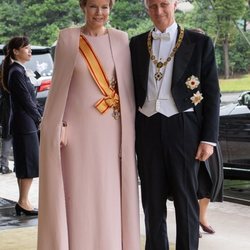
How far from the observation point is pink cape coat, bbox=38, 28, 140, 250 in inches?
137

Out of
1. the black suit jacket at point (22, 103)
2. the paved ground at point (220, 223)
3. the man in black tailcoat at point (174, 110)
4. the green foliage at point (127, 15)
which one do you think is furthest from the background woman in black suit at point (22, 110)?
the green foliage at point (127, 15)

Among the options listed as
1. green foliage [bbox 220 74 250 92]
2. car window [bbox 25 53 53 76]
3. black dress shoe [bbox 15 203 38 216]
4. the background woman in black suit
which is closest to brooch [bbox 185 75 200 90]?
the background woman in black suit

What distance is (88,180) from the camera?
3.53 meters

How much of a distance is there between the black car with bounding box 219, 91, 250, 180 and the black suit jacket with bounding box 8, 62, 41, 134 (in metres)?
2.22

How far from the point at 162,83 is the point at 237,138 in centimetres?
344

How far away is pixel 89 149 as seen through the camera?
351 centimetres

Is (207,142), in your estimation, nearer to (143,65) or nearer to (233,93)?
(143,65)

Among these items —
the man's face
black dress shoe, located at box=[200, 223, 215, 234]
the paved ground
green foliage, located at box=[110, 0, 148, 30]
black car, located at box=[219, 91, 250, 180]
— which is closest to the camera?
the man's face

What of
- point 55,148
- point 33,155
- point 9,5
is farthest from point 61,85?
point 9,5

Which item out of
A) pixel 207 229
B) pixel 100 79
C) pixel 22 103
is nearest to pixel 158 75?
pixel 100 79

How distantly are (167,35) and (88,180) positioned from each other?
2.97 feet

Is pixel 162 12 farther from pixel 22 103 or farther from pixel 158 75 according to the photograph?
pixel 22 103

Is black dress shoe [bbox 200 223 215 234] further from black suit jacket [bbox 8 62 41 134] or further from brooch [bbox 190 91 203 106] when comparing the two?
brooch [bbox 190 91 203 106]

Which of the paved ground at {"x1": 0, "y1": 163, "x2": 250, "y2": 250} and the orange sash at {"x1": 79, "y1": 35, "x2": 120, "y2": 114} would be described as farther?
the paved ground at {"x1": 0, "y1": 163, "x2": 250, "y2": 250}
